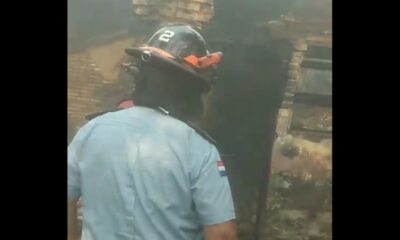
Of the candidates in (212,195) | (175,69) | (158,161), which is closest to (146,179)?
(158,161)

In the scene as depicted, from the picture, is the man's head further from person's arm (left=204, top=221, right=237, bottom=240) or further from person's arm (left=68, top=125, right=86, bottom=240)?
person's arm (left=204, top=221, right=237, bottom=240)

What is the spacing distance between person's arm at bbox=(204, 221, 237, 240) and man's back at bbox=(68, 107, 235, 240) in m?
0.03

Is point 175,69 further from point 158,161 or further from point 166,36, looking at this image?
point 158,161

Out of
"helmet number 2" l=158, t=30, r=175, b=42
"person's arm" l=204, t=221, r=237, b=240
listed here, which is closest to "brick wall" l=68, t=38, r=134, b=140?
"helmet number 2" l=158, t=30, r=175, b=42

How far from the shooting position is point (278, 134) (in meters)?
3.79

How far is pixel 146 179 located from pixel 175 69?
2.08ft

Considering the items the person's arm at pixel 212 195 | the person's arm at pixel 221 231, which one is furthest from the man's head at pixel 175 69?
the person's arm at pixel 221 231

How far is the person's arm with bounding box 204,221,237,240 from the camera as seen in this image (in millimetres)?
3693

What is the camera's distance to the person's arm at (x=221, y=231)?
3693mm

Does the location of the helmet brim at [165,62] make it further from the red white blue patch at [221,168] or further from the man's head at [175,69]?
the red white blue patch at [221,168]

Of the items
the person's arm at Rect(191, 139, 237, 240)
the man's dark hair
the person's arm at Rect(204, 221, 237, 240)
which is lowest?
the person's arm at Rect(204, 221, 237, 240)

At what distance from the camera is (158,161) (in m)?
3.72
